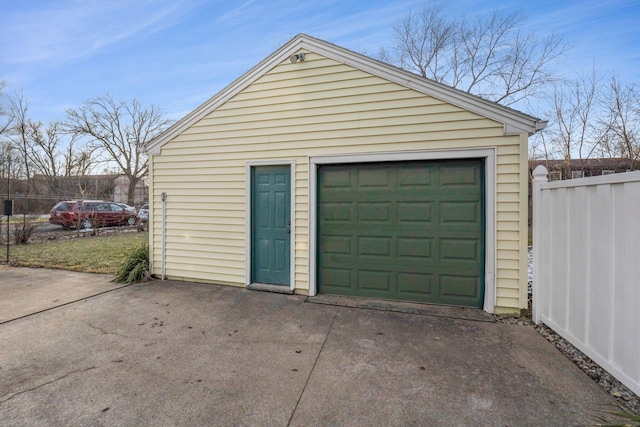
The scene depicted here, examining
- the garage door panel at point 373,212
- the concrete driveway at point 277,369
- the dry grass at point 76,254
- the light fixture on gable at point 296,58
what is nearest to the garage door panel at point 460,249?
the concrete driveway at point 277,369

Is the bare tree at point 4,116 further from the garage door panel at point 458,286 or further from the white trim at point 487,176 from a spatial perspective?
the garage door panel at point 458,286

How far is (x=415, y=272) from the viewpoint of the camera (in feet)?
13.5

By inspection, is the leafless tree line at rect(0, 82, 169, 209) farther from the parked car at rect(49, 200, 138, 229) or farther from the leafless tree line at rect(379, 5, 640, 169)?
Answer: the leafless tree line at rect(379, 5, 640, 169)

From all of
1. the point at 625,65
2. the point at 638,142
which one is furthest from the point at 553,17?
the point at 638,142

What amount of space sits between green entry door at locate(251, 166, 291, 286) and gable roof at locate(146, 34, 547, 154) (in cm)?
143

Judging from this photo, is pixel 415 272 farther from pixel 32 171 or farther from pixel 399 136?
pixel 32 171

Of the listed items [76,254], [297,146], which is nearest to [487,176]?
[297,146]

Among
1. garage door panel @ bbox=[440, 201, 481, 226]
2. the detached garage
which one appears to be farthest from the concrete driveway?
garage door panel @ bbox=[440, 201, 481, 226]

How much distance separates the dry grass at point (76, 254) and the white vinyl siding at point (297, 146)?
2.26 m

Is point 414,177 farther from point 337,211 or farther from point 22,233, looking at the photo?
point 22,233

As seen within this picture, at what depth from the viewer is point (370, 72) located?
166 inches

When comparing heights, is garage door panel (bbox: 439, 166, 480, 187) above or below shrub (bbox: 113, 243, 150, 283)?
above

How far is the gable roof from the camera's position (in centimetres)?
368

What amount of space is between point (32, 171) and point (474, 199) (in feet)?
96.9
